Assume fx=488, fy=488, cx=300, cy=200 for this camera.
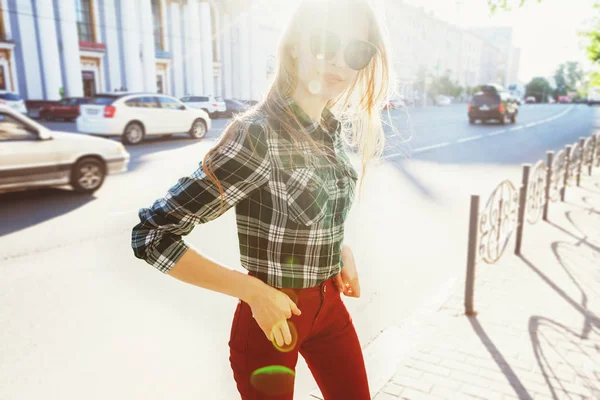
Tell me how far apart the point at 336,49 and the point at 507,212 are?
13.5ft

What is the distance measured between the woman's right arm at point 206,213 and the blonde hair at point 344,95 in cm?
3

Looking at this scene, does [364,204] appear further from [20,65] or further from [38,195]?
[20,65]

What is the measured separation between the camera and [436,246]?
555 cm

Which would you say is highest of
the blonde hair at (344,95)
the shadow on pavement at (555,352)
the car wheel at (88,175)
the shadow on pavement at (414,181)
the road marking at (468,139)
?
the blonde hair at (344,95)

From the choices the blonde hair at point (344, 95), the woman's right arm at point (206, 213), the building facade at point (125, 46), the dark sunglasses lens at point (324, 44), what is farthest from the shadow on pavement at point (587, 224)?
the building facade at point (125, 46)

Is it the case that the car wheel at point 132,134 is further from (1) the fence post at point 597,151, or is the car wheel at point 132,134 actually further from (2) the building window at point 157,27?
Answer: (2) the building window at point 157,27

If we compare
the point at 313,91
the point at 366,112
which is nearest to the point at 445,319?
the point at 366,112

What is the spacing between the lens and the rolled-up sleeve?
118 cm

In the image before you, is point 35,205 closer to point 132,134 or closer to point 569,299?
point 569,299

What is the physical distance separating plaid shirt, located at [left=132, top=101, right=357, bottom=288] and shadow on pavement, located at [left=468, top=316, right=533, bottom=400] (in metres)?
1.85

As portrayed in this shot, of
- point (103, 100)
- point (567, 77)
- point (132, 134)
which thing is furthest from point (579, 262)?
point (567, 77)

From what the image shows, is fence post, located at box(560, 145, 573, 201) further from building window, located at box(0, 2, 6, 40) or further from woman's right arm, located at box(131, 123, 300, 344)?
building window, located at box(0, 2, 6, 40)

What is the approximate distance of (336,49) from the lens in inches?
54.6

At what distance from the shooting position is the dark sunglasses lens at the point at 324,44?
136 centimetres
